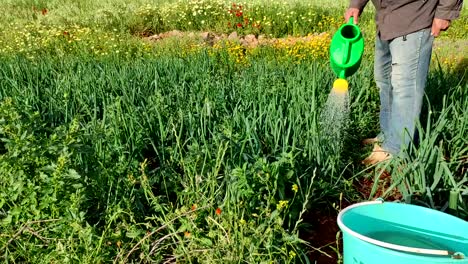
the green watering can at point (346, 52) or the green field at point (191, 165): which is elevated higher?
the green watering can at point (346, 52)

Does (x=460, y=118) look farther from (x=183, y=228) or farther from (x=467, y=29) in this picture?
(x=467, y=29)

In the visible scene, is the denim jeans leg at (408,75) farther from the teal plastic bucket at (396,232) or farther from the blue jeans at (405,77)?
the teal plastic bucket at (396,232)

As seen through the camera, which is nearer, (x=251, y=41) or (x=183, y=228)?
(x=183, y=228)

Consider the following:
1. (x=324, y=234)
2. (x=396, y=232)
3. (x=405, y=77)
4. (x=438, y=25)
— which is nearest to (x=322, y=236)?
(x=324, y=234)

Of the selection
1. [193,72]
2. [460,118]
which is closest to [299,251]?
[460,118]

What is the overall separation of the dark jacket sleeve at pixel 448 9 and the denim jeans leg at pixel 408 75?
0.11 metres

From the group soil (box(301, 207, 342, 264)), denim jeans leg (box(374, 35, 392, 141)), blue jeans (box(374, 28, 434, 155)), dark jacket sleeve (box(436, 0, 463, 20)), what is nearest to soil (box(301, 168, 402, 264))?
soil (box(301, 207, 342, 264))

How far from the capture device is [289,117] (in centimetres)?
246

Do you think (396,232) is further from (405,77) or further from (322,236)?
(405,77)

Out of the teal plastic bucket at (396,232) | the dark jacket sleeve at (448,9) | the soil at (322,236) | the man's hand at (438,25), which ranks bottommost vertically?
the soil at (322,236)

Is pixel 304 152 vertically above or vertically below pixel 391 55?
below

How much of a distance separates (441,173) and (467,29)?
23.5ft

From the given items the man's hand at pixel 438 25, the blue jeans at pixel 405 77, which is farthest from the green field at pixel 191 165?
the man's hand at pixel 438 25

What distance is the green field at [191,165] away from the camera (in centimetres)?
171
